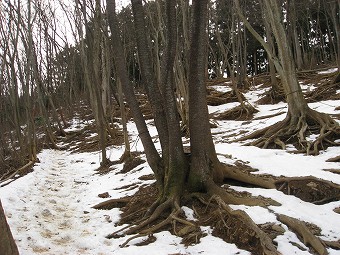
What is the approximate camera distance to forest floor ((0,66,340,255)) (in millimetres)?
4129

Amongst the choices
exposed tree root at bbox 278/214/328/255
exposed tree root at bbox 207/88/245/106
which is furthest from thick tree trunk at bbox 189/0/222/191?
exposed tree root at bbox 207/88/245/106

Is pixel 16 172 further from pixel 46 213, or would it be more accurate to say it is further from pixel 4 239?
pixel 4 239

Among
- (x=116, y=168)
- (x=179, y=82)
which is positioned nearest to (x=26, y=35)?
(x=179, y=82)

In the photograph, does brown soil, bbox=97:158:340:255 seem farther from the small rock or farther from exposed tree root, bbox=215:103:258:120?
exposed tree root, bbox=215:103:258:120

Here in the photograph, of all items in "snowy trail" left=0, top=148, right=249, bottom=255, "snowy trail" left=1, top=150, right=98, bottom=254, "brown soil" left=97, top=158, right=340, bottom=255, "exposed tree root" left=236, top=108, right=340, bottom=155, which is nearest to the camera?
"brown soil" left=97, top=158, right=340, bottom=255

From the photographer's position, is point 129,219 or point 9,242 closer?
point 9,242

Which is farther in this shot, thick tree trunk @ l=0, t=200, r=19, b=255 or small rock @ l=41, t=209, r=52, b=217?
small rock @ l=41, t=209, r=52, b=217

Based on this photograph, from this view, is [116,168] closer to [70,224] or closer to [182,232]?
[70,224]

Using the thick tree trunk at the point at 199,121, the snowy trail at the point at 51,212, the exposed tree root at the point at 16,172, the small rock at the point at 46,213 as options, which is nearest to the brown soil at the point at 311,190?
the thick tree trunk at the point at 199,121

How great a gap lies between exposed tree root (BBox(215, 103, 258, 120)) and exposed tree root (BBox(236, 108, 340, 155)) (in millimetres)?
4167

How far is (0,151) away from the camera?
10867mm

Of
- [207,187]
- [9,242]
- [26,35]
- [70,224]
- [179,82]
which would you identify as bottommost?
[70,224]

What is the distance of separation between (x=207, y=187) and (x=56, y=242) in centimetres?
229

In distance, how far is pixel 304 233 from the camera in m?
3.91
